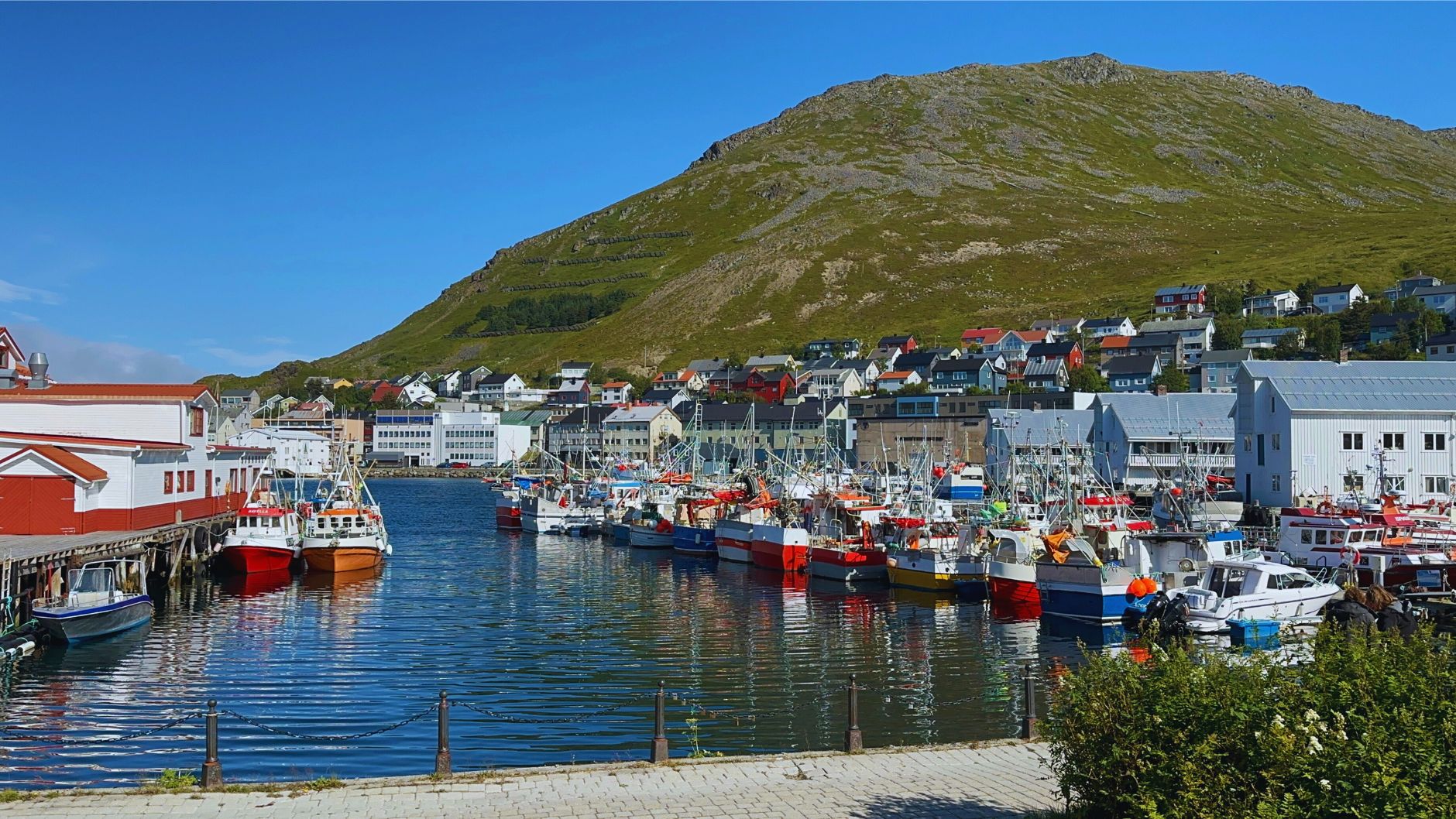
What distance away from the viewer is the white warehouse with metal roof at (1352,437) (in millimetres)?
69000

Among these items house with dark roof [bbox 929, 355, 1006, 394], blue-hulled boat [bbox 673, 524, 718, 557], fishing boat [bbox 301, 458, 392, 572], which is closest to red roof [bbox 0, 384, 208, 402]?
fishing boat [bbox 301, 458, 392, 572]

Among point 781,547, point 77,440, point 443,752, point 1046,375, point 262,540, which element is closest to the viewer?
point 443,752

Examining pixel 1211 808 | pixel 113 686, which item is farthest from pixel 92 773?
pixel 1211 808

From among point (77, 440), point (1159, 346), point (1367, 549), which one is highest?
point (1159, 346)

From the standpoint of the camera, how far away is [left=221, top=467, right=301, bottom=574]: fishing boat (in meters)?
57.4

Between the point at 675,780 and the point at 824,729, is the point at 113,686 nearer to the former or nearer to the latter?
the point at 824,729

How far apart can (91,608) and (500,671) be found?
13200 millimetres

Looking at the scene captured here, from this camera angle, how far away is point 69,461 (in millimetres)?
47844

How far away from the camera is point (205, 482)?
62.1 metres

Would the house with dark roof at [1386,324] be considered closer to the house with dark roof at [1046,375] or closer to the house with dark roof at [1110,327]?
the house with dark roof at [1110,327]

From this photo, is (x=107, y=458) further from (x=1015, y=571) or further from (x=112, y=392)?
(x=1015, y=571)

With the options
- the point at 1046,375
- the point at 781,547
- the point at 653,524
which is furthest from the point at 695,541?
the point at 1046,375

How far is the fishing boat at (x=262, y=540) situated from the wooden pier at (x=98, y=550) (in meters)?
1.43

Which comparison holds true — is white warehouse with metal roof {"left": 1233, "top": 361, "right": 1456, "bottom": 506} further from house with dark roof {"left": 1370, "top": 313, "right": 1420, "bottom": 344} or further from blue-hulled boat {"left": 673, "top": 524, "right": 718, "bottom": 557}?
house with dark roof {"left": 1370, "top": 313, "right": 1420, "bottom": 344}
